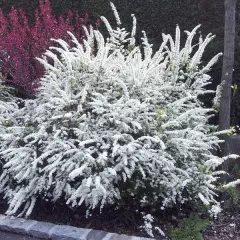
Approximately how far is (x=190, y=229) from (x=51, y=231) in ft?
3.36

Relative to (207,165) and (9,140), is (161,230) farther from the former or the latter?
(9,140)

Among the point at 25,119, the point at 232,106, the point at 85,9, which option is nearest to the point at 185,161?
the point at 25,119

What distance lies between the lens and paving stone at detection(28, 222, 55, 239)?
3248 millimetres

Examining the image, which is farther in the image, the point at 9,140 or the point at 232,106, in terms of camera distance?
the point at 232,106

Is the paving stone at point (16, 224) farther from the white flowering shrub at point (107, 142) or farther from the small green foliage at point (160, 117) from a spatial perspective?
the small green foliage at point (160, 117)

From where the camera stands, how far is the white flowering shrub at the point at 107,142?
3209mm

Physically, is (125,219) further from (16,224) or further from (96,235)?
(16,224)

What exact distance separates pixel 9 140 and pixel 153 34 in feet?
7.96

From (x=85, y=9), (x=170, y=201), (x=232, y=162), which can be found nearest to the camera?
Result: (x=170, y=201)

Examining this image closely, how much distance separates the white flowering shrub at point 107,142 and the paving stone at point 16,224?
0.24 feet

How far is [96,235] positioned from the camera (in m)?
3.18

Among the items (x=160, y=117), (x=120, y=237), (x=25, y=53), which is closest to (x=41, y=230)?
(x=120, y=237)

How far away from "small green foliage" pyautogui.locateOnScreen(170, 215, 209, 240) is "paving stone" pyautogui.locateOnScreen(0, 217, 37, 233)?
43.1 inches

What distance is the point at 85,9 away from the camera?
18.0 feet
